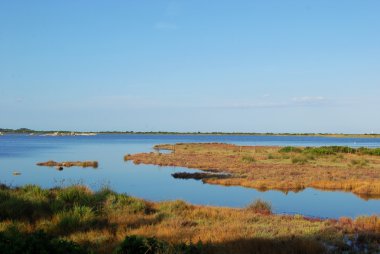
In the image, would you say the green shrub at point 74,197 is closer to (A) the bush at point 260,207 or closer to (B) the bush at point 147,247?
(B) the bush at point 147,247

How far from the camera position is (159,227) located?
539 inches

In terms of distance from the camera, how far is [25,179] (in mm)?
36375

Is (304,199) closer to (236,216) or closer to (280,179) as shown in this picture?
(280,179)

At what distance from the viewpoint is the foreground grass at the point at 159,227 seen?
11016mm

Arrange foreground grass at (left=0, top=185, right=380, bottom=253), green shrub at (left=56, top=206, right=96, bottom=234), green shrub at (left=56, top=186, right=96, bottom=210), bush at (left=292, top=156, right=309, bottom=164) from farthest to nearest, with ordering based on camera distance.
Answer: bush at (left=292, top=156, right=309, bottom=164) → green shrub at (left=56, top=186, right=96, bottom=210) → green shrub at (left=56, top=206, right=96, bottom=234) → foreground grass at (left=0, top=185, right=380, bottom=253)

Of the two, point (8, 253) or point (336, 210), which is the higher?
point (8, 253)

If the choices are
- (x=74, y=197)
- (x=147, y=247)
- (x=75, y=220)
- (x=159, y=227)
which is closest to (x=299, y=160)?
(x=74, y=197)

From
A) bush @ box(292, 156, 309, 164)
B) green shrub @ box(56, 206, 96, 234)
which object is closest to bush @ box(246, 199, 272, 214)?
green shrub @ box(56, 206, 96, 234)

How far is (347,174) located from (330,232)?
2585 centimetres

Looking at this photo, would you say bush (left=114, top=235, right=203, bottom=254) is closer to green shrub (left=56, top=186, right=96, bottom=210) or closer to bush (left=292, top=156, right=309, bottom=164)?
green shrub (left=56, top=186, right=96, bottom=210)

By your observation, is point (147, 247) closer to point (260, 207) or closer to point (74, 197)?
point (74, 197)

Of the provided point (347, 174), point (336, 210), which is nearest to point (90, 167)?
point (347, 174)

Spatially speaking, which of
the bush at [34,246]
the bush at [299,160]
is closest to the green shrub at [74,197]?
the bush at [34,246]

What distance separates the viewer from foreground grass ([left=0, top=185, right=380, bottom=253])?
11016 mm
